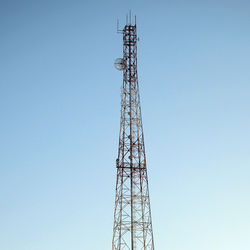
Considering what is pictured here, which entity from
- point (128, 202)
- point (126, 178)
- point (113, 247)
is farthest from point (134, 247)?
point (126, 178)

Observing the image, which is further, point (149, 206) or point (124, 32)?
point (124, 32)

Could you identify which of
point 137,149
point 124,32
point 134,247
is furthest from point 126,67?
point 134,247

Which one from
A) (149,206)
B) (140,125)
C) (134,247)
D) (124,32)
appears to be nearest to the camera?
(134,247)

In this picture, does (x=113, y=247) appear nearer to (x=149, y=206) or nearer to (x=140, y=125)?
(x=149, y=206)

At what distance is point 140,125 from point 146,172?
5593 mm

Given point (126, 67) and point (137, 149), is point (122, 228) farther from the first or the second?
A: point (126, 67)

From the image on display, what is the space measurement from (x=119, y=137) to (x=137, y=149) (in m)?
2.50

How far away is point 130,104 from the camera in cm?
4562

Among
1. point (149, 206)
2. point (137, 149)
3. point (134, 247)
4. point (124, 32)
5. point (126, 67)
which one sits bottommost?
point (134, 247)

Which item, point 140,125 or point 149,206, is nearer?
point 149,206

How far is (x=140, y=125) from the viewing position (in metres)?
45.1

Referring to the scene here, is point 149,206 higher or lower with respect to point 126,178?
lower

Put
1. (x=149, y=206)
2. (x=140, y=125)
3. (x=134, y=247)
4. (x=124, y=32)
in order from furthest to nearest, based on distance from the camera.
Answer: (x=124, y=32) < (x=140, y=125) < (x=149, y=206) < (x=134, y=247)

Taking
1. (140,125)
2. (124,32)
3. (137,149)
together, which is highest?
(124,32)
